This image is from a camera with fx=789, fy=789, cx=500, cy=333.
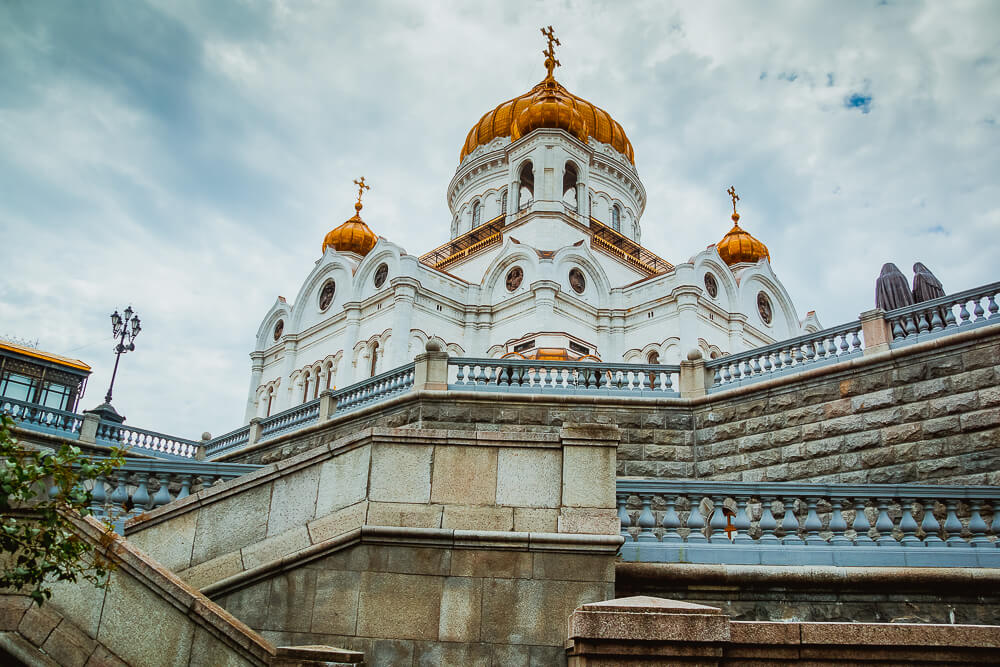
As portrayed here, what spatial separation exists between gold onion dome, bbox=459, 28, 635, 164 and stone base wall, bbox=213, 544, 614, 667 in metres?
30.1

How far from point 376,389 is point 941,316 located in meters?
9.48

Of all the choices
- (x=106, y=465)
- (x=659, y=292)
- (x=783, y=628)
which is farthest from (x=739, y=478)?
(x=659, y=292)

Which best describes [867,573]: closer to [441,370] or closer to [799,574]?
[799,574]

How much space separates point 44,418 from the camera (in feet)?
58.0

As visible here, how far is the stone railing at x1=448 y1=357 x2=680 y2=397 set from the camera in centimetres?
1347

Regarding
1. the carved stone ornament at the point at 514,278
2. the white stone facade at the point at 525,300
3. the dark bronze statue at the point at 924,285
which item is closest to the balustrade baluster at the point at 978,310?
the dark bronze statue at the point at 924,285

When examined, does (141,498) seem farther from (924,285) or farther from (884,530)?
(924,285)

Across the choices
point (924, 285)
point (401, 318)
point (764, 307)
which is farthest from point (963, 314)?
point (764, 307)

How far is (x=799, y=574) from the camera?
6.34 meters

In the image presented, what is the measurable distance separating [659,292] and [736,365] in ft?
48.5

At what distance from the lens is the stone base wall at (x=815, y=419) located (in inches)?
402

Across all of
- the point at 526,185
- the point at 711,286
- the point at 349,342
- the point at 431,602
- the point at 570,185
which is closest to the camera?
the point at 431,602

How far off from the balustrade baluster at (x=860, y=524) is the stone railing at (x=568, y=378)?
21.1 feet

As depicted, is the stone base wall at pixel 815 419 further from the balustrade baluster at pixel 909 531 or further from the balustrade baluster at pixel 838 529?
the balustrade baluster at pixel 909 531
